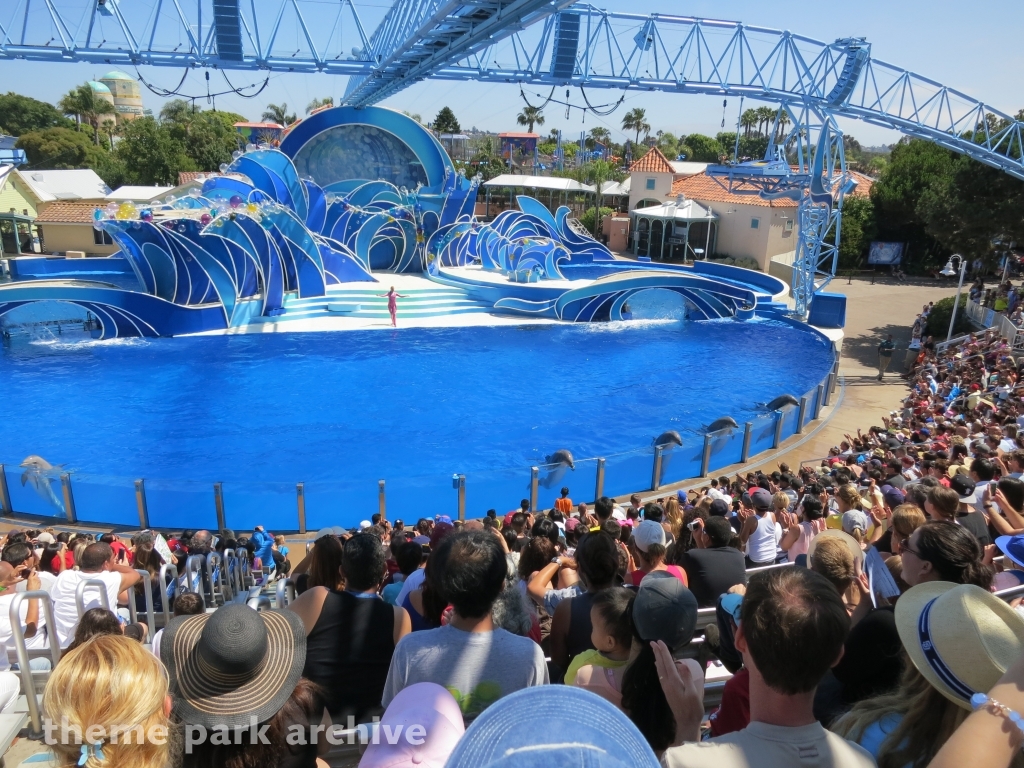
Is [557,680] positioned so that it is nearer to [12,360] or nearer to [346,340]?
[346,340]

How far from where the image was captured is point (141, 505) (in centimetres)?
803

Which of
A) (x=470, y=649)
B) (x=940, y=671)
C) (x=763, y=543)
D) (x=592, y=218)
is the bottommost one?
(x=763, y=543)

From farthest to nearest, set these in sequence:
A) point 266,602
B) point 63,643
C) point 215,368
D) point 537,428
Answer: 1. point 215,368
2. point 537,428
3. point 266,602
4. point 63,643

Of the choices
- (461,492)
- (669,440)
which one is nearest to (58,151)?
(461,492)

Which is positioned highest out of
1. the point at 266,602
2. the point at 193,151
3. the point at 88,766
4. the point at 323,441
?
the point at 193,151

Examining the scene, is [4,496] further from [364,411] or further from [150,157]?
[150,157]

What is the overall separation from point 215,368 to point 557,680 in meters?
13.6

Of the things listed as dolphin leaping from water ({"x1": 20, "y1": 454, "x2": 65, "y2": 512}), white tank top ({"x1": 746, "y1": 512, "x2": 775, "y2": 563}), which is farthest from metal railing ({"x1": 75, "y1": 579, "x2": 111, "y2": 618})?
dolphin leaping from water ({"x1": 20, "y1": 454, "x2": 65, "y2": 512})

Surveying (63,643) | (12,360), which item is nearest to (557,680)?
(63,643)

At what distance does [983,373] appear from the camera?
39.5 feet

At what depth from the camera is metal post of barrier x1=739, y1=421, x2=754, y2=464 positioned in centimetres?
1001

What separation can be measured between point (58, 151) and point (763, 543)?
48964 millimetres

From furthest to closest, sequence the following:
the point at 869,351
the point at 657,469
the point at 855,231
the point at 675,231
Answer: the point at 675,231 → the point at 855,231 → the point at 869,351 → the point at 657,469

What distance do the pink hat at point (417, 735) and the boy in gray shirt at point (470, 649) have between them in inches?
16.9
